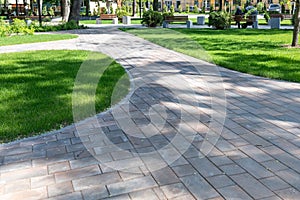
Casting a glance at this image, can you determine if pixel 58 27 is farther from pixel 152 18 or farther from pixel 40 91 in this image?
pixel 40 91

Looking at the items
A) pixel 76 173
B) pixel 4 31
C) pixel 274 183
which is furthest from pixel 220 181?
pixel 4 31

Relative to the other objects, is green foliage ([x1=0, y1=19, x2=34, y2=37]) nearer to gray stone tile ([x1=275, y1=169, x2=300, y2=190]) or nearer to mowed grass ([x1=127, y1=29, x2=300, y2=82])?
mowed grass ([x1=127, y1=29, x2=300, y2=82])

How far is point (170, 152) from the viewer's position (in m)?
3.87

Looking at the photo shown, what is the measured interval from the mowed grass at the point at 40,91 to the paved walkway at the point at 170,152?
354 millimetres

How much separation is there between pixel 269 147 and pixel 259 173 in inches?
28.3

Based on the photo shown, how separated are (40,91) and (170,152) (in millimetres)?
3588

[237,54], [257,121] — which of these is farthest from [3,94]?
[237,54]

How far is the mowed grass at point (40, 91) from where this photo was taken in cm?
482

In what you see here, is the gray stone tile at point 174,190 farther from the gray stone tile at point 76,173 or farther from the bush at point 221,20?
the bush at point 221,20

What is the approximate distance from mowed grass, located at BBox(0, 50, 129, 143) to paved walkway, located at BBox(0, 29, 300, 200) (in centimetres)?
35

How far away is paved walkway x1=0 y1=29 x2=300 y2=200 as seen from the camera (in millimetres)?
3111

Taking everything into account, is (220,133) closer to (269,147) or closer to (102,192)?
(269,147)

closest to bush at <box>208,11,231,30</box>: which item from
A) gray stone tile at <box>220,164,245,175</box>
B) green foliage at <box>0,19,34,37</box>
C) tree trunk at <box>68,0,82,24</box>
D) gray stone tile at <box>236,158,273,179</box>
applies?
tree trunk at <box>68,0,82,24</box>

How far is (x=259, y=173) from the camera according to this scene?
3359 millimetres
